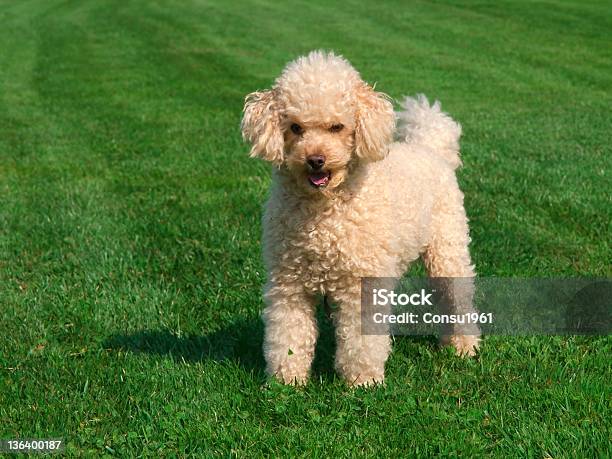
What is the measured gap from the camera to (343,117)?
16.0 ft

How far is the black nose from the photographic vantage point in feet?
15.4

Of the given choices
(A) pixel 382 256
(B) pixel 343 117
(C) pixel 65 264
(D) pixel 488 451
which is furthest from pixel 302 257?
(C) pixel 65 264

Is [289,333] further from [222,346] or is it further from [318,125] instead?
[318,125]

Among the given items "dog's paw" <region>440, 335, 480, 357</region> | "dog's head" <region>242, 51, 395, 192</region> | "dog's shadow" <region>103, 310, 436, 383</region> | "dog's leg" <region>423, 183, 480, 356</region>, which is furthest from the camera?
"dog's leg" <region>423, 183, 480, 356</region>

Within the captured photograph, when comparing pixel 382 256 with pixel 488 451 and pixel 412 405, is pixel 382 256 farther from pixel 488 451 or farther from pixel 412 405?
pixel 488 451

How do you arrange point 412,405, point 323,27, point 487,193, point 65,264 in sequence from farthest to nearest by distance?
point 323,27 < point 487,193 < point 65,264 < point 412,405

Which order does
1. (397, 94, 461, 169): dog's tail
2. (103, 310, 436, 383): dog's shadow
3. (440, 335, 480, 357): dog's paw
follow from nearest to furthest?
(103, 310, 436, 383): dog's shadow, (440, 335, 480, 357): dog's paw, (397, 94, 461, 169): dog's tail

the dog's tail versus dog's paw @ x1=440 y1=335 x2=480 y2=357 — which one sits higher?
the dog's tail

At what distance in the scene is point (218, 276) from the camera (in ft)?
22.4

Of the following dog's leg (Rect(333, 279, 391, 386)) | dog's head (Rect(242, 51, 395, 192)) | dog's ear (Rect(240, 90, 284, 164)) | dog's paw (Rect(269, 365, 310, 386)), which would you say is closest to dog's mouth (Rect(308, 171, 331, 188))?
dog's head (Rect(242, 51, 395, 192))

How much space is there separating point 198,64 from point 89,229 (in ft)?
44.4

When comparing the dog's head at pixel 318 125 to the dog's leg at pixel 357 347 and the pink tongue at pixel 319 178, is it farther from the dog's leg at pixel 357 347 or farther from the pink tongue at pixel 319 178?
the dog's leg at pixel 357 347

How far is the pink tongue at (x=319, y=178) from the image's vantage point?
15.9 feet

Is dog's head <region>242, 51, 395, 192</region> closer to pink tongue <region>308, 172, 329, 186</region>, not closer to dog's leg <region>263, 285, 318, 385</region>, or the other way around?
pink tongue <region>308, 172, 329, 186</region>
